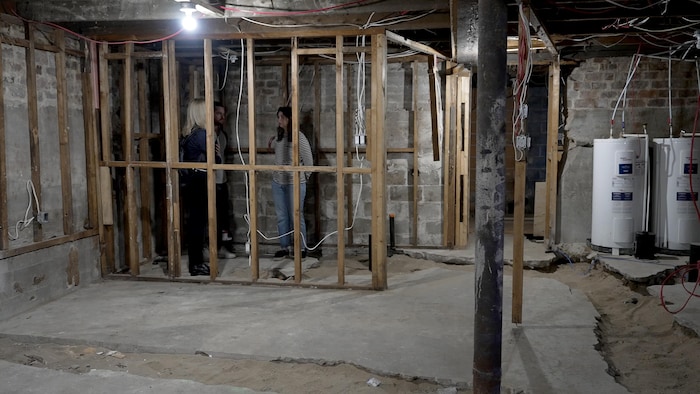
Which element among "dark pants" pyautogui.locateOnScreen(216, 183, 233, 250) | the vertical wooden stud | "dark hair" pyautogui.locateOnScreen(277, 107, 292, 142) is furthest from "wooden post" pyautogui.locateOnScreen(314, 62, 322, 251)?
the vertical wooden stud

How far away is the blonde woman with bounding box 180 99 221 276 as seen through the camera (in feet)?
18.1

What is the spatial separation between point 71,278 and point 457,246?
398 cm

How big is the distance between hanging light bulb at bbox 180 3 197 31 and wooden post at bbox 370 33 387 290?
1.46m

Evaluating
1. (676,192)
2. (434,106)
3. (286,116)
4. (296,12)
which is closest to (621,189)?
(676,192)

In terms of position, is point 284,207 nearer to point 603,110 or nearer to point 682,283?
point 603,110

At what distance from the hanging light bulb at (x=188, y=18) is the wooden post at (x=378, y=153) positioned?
1.46 m

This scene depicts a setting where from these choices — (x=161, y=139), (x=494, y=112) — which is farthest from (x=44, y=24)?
(x=494, y=112)

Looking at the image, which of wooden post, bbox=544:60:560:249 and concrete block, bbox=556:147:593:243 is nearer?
wooden post, bbox=544:60:560:249

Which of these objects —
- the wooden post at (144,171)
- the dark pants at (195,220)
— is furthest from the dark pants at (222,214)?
the dark pants at (195,220)

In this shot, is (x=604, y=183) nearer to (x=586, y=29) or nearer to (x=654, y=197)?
(x=654, y=197)

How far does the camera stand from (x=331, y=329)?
13.3 ft

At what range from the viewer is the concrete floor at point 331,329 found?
325 centimetres

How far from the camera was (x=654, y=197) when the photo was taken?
5.90 metres

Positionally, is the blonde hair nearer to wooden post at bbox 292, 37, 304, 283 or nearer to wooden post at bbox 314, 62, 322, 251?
wooden post at bbox 292, 37, 304, 283
